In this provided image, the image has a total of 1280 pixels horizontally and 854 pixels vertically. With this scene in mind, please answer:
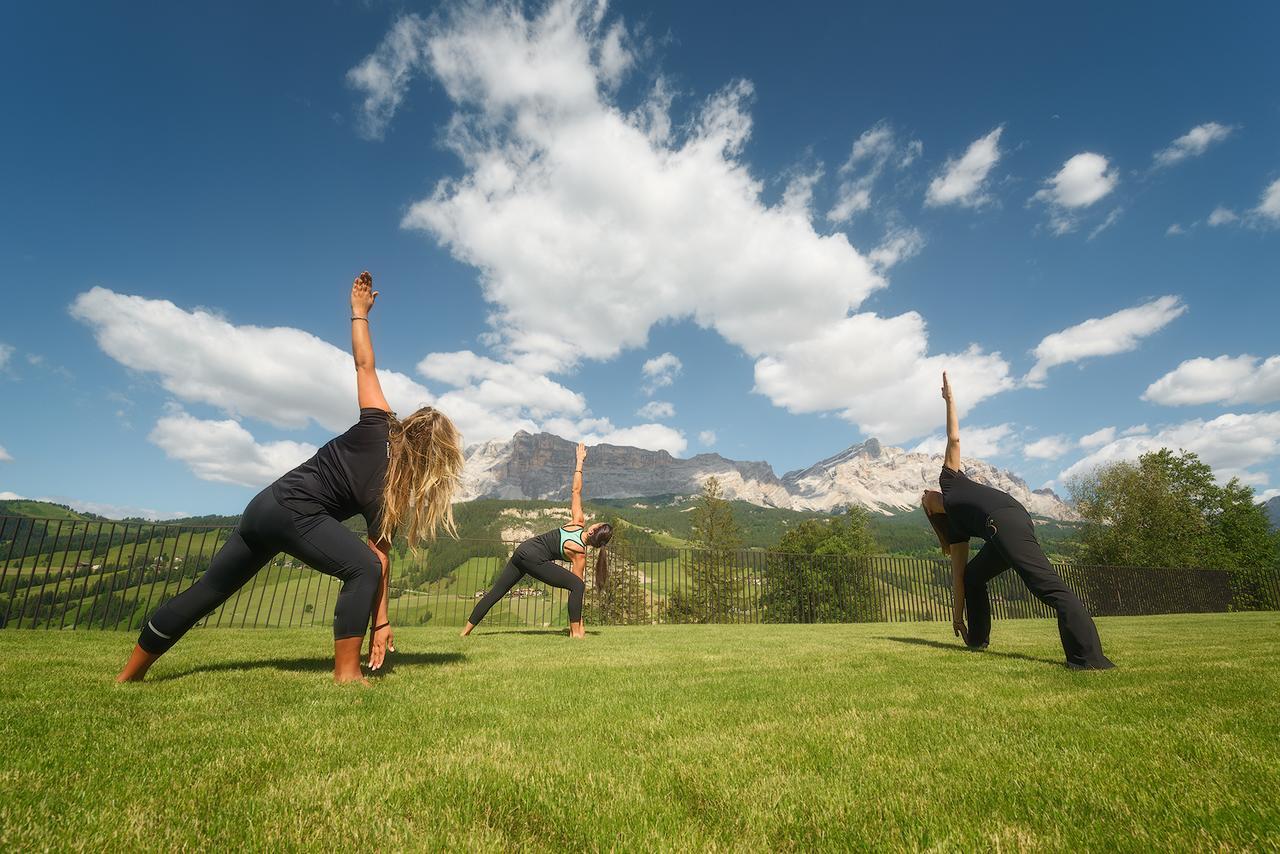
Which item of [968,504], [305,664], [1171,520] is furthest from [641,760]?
[1171,520]

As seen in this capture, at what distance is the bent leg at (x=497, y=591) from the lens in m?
8.70

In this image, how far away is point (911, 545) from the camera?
6570 inches

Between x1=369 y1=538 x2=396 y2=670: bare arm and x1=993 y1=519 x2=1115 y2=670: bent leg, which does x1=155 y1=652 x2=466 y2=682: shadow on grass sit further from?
x1=993 y1=519 x2=1115 y2=670: bent leg

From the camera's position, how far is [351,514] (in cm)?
468

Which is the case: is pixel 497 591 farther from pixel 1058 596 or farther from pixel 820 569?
pixel 820 569

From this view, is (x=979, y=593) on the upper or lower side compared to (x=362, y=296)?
lower

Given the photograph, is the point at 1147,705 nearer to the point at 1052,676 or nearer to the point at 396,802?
the point at 1052,676

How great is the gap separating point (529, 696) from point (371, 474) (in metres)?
2.15

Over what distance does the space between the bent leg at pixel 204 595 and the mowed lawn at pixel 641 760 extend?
329mm

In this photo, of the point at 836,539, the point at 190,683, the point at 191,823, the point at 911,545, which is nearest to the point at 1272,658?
the point at 191,823

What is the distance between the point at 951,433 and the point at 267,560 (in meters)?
6.60

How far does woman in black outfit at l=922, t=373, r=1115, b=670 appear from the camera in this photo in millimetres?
4980

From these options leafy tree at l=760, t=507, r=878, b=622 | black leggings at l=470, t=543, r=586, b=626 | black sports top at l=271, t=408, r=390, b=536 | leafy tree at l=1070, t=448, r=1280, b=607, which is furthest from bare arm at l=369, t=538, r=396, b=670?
leafy tree at l=1070, t=448, r=1280, b=607

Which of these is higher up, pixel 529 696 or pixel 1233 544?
pixel 1233 544
